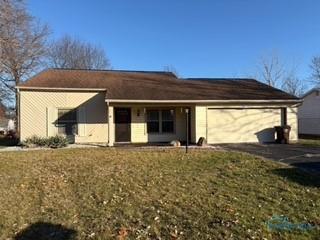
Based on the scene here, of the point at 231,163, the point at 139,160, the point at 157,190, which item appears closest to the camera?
the point at 157,190

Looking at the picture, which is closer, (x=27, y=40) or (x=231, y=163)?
(x=231, y=163)

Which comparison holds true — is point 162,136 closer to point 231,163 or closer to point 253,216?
point 231,163

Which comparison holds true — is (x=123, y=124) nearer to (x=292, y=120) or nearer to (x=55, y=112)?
(x=55, y=112)

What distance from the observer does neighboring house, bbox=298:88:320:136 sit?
89.6 feet

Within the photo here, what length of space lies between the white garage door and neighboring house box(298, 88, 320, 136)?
9.62 meters

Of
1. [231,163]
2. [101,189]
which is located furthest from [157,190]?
[231,163]

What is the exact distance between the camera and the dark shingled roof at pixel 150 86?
59.9 feet

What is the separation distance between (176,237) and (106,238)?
1137 millimetres

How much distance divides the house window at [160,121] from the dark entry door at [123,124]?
1.13m

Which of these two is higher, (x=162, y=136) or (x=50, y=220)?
(x=162, y=136)

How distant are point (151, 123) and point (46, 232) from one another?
13.4m

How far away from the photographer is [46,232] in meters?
6.01

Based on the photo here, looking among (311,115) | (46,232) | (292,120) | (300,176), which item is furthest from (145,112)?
(311,115)

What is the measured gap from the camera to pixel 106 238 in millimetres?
5578
